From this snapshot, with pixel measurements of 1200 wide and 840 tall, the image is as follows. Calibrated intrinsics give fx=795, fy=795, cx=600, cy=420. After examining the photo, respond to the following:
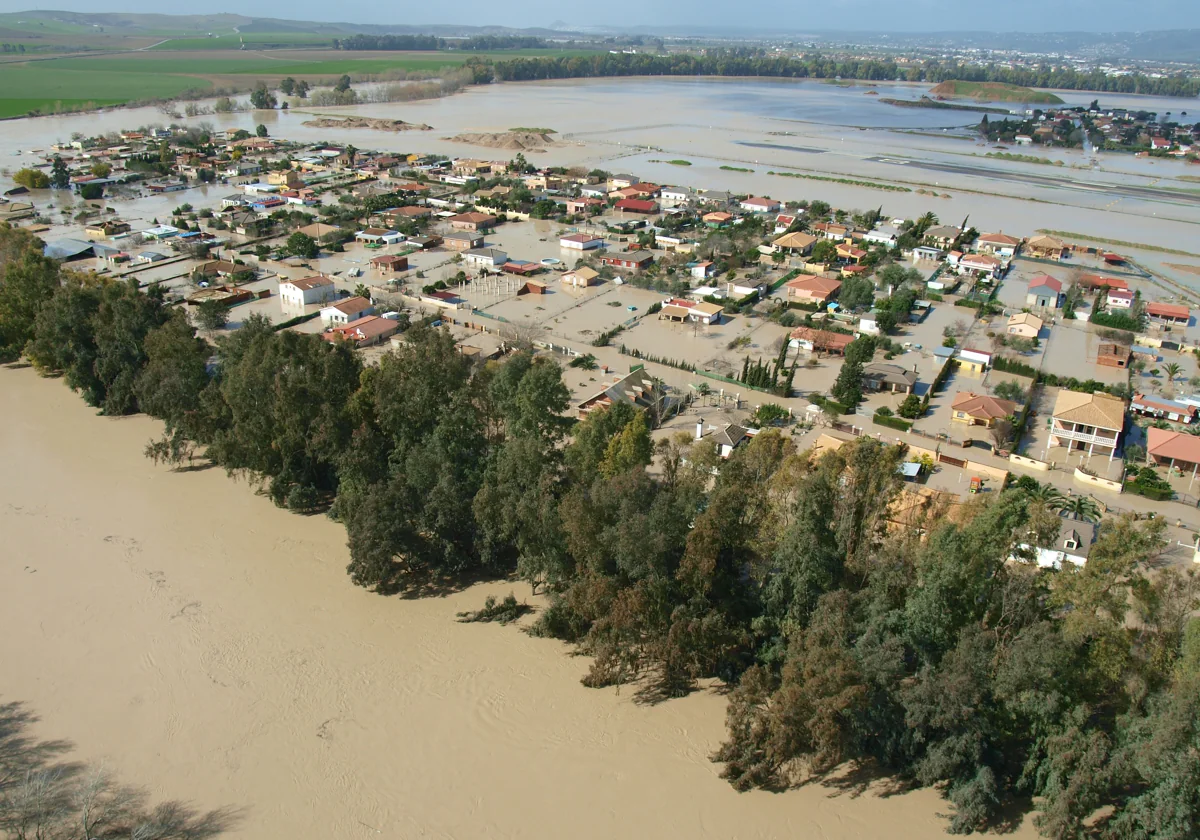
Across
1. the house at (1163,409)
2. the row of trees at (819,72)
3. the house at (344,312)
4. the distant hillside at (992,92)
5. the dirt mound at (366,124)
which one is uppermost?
the row of trees at (819,72)

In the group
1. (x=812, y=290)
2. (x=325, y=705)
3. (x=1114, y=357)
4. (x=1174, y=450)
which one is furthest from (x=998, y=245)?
(x=325, y=705)

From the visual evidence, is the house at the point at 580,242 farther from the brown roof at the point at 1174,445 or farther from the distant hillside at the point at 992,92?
the distant hillside at the point at 992,92

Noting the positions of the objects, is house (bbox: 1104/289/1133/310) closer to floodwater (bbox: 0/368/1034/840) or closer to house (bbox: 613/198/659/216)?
house (bbox: 613/198/659/216)

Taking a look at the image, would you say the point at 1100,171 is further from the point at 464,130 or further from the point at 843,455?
the point at 843,455

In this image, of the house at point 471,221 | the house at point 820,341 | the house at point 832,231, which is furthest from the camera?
the house at point 471,221

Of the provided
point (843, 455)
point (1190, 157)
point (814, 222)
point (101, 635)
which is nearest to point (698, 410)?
point (843, 455)

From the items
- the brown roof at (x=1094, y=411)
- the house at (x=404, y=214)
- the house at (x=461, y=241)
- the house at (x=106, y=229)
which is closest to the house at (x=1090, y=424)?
the brown roof at (x=1094, y=411)

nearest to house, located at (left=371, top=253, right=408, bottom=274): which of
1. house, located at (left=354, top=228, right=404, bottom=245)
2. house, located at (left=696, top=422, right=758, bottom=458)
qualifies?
house, located at (left=354, top=228, right=404, bottom=245)
